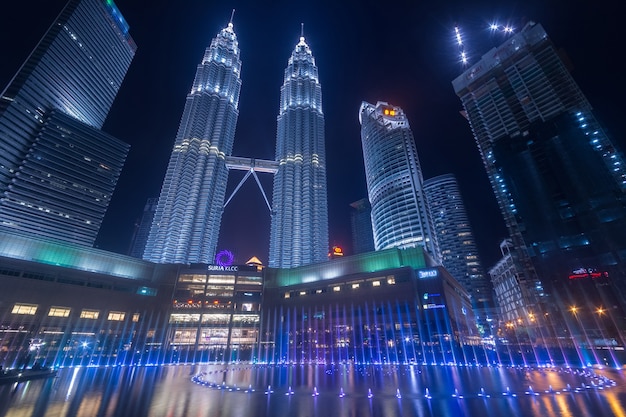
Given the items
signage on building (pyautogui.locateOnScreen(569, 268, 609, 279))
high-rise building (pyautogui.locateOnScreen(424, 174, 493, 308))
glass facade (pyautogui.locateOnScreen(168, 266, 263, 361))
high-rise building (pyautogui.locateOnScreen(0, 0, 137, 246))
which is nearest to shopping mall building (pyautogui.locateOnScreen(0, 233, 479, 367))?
glass facade (pyautogui.locateOnScreen(168, 266, 263, 361))

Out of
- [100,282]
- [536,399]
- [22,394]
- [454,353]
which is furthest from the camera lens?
[100,282]

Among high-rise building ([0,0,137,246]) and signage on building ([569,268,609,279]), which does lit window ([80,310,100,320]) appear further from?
signage on building ([569,268,609,279])

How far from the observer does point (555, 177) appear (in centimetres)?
7731

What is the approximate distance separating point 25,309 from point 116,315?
57.0 feet

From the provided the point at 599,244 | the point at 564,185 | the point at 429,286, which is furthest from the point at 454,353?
the point at 564,185

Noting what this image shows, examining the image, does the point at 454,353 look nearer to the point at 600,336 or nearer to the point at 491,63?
the point at 600,336

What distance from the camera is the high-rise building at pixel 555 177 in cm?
6519

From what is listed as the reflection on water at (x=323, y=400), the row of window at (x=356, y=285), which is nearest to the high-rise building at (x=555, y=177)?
the row of window at (x=356, y=285)

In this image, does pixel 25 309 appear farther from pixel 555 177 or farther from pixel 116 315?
pixel 555 177

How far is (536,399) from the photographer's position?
1692 cm

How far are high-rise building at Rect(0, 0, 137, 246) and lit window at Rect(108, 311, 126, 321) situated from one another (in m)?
68.9

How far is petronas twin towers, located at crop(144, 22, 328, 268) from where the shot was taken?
124 meters

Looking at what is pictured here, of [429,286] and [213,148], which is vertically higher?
[213,148]

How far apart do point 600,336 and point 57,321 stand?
390ft
